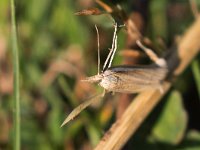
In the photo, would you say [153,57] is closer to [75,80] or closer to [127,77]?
[127,77]

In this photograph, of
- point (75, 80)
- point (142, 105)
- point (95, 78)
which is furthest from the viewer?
point (75, 80)

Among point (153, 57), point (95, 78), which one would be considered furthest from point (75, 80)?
point (95, 78)

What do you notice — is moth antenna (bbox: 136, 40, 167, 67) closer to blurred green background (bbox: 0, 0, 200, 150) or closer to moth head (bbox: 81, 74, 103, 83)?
blurred green background (bbox: 0, 0, 200, 150)

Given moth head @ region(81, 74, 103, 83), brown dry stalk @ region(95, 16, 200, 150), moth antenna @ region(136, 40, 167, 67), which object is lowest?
brown dry stalk @ region(95, 16, 200, 150)

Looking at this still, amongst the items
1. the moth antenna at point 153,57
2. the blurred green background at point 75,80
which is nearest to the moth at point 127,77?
the moth antenna at point 153,57

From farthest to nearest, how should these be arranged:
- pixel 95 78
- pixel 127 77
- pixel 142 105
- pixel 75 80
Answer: pixel 75 80, pixel 142 105, pixel 127 77, pixel 95 78

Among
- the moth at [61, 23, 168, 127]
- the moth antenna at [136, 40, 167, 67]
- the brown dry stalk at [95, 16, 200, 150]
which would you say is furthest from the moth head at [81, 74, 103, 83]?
the moth antenna at [136, 40, 167, 67]
